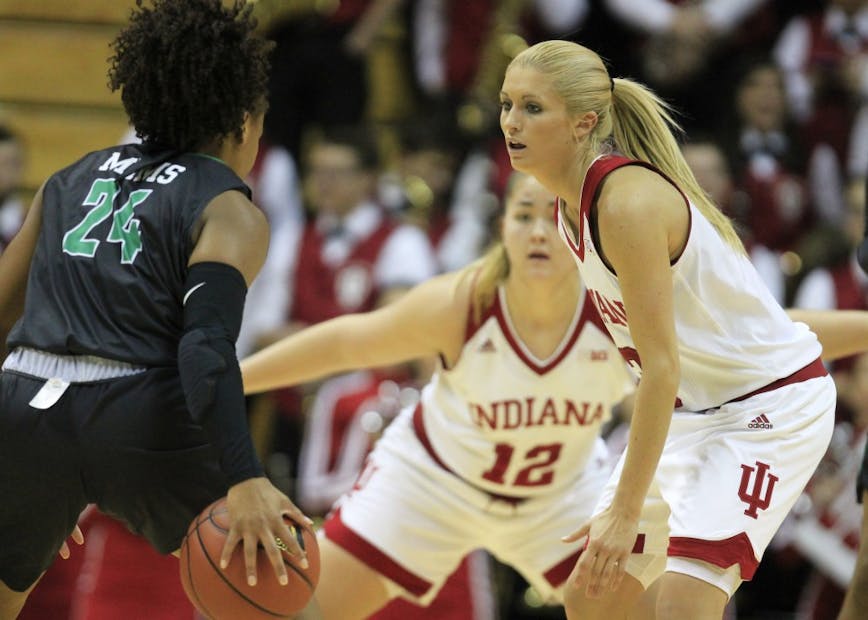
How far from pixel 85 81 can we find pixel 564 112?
20.2 feet

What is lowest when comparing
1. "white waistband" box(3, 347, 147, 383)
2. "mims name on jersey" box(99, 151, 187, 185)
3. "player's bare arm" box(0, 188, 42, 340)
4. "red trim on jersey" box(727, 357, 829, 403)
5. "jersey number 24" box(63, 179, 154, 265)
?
"red trim on jersey" box(727, 357, 829, 403)

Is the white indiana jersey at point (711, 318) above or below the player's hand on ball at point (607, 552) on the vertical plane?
above

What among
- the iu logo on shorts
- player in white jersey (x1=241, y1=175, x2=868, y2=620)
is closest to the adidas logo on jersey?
the iu logo on shorts

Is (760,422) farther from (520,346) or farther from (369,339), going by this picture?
(369,339)

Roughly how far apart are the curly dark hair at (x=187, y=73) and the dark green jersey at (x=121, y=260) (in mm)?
109

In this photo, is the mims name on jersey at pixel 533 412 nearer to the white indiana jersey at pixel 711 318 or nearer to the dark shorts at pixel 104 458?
the white indiana jersey at pixel 711 318

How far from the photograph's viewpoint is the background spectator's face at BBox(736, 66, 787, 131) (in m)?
7.94

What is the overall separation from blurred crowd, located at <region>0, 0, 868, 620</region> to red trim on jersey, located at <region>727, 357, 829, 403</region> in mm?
2788

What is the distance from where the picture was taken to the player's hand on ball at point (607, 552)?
3.50m

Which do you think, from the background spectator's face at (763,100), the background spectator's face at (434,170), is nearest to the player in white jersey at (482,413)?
the background spectator's face at (434,170)

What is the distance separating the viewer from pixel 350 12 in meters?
8.66

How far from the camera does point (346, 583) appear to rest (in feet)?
15.4

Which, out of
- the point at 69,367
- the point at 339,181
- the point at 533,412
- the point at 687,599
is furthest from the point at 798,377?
the point at 339,181

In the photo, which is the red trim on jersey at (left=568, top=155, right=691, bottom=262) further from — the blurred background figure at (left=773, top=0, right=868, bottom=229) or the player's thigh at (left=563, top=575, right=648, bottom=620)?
the blurred background figure at (left=773, top=0, right=868, bottom=229)
